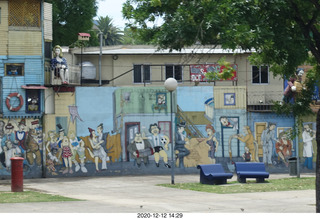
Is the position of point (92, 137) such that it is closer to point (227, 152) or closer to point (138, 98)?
point (138, 98)

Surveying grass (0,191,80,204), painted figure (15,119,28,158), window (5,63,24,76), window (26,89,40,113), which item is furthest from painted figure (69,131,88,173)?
grass (0,191,80,204)

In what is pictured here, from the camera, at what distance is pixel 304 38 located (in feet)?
41.0

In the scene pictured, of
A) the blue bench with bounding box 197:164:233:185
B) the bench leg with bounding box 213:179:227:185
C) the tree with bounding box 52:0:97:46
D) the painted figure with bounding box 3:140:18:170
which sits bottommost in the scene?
the bench leg with bounding box 213:179:227:185

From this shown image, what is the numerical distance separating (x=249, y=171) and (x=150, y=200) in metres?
7.03

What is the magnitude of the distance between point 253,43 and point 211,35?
703 millimetres

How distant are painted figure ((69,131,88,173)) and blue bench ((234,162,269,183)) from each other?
8.06 meters

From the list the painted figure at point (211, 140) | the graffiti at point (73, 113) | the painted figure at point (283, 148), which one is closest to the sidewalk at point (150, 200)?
the graffiti at point (73, 113)

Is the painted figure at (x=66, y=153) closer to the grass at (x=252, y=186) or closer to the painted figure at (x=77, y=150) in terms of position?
the painted figure at (x=77, y=150)

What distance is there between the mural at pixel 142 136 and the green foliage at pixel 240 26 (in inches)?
665

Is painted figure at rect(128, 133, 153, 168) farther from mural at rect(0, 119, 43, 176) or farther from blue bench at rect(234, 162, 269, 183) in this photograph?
blue bench at rect(234, 162, 269, 183)

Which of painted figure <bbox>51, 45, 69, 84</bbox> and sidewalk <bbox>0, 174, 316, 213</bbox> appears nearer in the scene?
sidewalk <bbox>0, 174, 316, 213</bbox>

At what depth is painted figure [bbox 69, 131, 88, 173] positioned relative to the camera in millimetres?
29766

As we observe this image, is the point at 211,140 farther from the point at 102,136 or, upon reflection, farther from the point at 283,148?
the point at 102,136

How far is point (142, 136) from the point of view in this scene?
30.3m
